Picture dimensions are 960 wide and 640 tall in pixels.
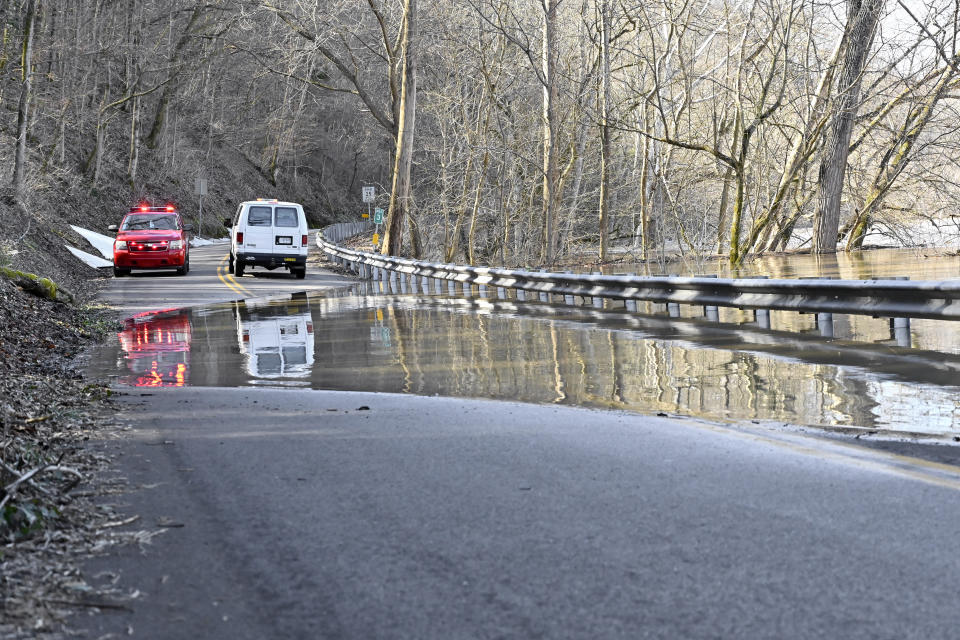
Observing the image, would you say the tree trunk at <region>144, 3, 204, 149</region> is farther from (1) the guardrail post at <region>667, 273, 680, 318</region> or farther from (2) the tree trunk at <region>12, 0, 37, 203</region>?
(1) the guardrail post at <region>667, 273, 680, 318</region>

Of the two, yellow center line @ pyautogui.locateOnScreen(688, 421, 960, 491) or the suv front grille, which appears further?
the suv front grille

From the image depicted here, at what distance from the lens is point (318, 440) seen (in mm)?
7242

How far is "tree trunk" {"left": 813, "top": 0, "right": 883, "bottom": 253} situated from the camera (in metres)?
23.3

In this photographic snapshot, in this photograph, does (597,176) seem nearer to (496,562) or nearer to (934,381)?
(934,381)

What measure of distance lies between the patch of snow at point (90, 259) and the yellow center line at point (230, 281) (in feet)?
13.1

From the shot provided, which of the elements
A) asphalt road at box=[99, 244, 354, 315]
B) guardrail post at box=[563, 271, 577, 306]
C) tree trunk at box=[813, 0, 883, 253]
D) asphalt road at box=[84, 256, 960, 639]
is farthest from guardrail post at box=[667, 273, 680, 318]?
asphalt road at box=[99, 244, 354, 315]

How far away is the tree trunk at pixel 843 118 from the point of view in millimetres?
23312

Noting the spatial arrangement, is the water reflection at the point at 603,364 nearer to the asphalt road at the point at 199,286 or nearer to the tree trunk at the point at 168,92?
the asphalt road at the point at 199,286

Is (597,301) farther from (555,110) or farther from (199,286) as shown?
(555,110)

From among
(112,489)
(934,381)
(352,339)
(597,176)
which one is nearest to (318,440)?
(112,489)

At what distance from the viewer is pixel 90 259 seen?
38219 mm

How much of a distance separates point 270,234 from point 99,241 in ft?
53.8

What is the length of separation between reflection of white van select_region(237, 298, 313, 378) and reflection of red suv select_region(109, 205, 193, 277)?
11.7 m

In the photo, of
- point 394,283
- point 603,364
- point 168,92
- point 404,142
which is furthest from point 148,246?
point 168,92
